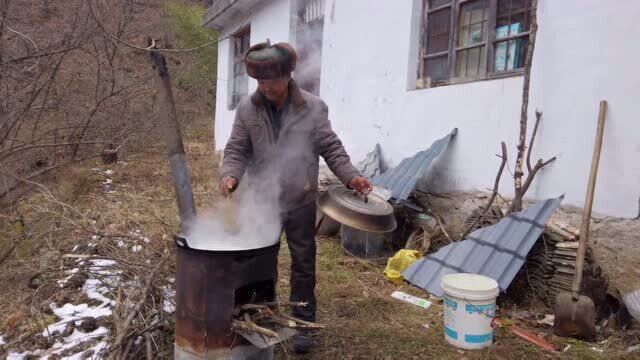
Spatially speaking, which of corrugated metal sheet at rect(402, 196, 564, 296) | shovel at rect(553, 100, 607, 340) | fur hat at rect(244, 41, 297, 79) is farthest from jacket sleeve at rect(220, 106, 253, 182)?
shovel at rect(553, 100, 607, 340)

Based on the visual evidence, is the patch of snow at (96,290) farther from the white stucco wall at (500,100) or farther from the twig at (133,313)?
the white stucco wall at (500,100)

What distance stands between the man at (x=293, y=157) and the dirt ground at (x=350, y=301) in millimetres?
595

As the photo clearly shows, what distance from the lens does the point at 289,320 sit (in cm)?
247

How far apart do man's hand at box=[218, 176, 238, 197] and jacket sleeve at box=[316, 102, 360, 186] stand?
63cm

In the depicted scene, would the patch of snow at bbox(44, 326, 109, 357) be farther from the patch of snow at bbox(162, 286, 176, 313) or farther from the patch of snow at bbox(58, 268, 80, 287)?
the patch of snow at bbox(58, 268, 80, 287)

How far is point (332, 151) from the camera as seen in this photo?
2.98m

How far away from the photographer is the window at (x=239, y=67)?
36.8ft

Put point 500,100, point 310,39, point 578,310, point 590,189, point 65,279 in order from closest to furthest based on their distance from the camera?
point 578,310, point 590,189, point 65,279, point 500,100, point 310,39

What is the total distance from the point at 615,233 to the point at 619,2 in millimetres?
1830

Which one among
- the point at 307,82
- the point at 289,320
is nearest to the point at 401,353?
the point at 289,320

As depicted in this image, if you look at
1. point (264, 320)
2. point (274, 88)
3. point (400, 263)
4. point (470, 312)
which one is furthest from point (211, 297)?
point (400, 263)

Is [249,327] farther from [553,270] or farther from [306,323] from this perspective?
[553,270]

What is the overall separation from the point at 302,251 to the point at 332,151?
700 mm

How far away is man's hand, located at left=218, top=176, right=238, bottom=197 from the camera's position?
2.71m
